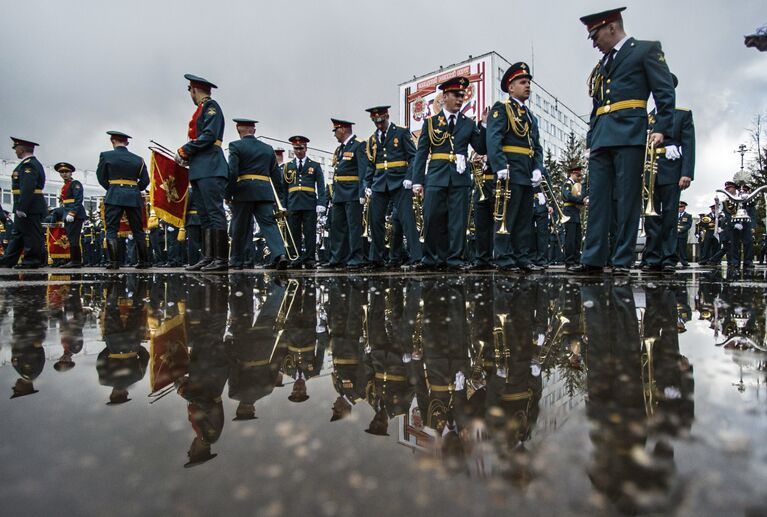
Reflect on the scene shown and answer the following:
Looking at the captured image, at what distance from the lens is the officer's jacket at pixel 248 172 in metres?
6.41

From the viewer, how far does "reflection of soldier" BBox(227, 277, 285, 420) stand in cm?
82

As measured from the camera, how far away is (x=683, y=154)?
579 centimetres

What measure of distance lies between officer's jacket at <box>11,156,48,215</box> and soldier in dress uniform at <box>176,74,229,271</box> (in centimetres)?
435

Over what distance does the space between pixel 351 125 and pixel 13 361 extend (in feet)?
23.8

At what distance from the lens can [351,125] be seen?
7.93 m

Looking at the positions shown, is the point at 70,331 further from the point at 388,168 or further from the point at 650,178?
the point at 388,168

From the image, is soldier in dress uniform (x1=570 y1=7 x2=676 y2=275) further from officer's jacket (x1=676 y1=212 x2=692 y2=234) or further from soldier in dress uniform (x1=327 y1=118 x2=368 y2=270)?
officer's jacket (x1=676 y1=212 x2=692 y2=234)

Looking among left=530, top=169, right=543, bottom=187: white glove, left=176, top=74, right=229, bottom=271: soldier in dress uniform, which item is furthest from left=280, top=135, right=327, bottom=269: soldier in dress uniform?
left=530, top=169, right=543, bottom=187: white glove

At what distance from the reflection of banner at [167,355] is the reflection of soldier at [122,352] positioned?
2 cm

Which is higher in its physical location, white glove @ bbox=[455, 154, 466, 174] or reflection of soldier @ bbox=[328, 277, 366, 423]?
white glove @ bbox=[455, 154, 466, 174]

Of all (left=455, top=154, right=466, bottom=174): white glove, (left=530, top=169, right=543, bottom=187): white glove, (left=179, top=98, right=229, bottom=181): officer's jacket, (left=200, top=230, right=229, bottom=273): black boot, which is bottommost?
(left=200, top=230, right=229, bottom=273): black boot

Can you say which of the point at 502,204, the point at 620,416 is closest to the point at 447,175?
the point at 502,204

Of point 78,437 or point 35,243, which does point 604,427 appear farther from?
point 35,243

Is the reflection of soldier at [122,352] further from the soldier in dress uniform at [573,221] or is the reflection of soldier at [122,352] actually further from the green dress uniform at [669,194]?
the soldier in dress uniform at [573,221]
